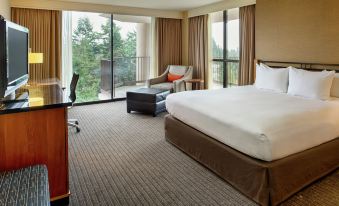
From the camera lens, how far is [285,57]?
178 inches

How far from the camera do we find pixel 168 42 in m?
7.54

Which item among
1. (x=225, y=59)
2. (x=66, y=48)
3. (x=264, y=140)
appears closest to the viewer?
(x=264, y=140)

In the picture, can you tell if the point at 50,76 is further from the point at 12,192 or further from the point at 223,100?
the point at 12,192

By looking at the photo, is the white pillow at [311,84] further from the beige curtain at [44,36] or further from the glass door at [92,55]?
the beige curtain at [44,36]

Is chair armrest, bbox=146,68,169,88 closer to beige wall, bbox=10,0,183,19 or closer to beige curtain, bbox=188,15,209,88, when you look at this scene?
beige curtain, bbox=188,15,209,88

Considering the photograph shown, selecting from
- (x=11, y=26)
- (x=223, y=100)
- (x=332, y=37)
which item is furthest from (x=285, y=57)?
(x=11, y=26)

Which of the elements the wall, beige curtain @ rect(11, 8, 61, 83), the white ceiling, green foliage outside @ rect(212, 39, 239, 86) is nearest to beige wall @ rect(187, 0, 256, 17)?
the white ceiling

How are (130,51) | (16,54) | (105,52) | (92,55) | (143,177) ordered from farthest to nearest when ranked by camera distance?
1. (130,51)
2. (105,52)
3. (92,55)
4. (143,177)
5. (16,54)

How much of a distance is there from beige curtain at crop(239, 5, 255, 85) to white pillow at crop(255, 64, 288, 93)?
3.01 feet

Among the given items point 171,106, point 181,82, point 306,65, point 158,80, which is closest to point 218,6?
point 181,82

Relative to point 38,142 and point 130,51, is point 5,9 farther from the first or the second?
point 38,142

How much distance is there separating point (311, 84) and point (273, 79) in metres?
0.68

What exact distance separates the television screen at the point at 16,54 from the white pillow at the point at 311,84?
11.3 feet

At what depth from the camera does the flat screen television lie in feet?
6.27
